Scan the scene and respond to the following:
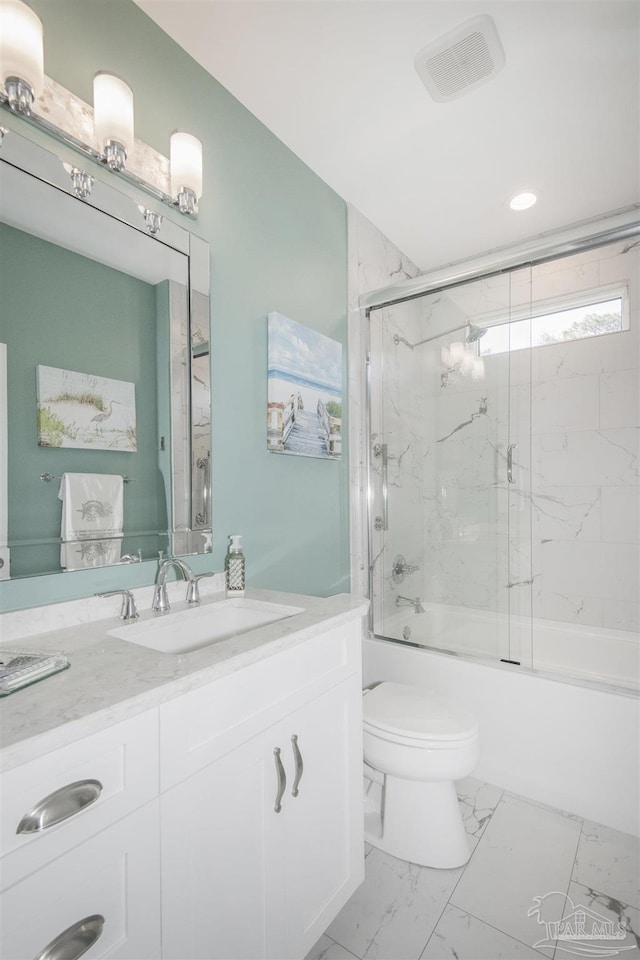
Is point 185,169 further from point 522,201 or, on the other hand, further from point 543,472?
point 543,472

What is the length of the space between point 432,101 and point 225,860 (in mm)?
2345

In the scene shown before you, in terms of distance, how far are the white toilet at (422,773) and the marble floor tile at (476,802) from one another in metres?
0.15

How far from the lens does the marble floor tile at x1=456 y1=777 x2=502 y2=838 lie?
171cm

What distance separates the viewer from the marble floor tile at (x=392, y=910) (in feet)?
4.12

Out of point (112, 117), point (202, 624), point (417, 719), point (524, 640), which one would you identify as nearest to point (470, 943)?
point (417, 719)

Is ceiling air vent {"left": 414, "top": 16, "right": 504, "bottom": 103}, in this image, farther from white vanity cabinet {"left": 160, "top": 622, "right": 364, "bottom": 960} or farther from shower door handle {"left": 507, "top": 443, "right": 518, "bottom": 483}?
white vanity cabinet {"left": 160, "top": 622, "right": 364, "bottom": 960}

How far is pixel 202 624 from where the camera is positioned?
4.38 feet

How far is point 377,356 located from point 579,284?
1.15m

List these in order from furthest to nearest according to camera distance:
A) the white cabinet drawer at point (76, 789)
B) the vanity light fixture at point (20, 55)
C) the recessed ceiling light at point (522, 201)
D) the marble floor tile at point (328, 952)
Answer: the recessed ceiling light at point (522, 201) < the marble floor tile at point (328, 952) < the vanity light fixture at point (20, 55) < the white cabinet drawer at point (76, 789)

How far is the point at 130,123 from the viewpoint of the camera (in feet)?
4.02

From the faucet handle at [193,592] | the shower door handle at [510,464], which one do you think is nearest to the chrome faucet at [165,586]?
the faucet handle at [193,592]

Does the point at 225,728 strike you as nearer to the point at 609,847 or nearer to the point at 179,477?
the point at 179,477

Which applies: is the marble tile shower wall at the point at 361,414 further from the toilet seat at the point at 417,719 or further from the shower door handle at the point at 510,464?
the toilet seat at the point at 417,719

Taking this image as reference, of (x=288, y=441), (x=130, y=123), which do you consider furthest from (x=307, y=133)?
(x=288, y=441)
